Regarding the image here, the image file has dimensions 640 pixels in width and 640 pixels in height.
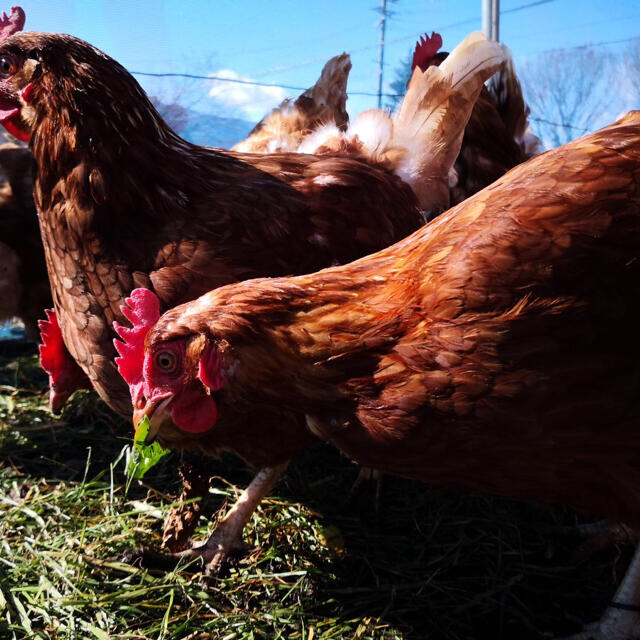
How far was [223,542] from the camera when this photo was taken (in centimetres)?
158

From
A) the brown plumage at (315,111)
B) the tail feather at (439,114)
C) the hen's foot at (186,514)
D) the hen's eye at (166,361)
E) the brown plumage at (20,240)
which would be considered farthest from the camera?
the brown plumage at (20,240)

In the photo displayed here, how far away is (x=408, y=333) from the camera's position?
1.07 meters

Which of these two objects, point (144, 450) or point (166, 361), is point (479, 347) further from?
point (144, 450)

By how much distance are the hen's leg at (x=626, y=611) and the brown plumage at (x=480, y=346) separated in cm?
23

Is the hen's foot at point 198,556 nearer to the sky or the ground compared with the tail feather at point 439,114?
nearer to the ground

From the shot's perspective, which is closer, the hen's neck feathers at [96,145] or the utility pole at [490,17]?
the hen's neck feathers at [96,145]

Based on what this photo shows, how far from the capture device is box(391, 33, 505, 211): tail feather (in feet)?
6.34

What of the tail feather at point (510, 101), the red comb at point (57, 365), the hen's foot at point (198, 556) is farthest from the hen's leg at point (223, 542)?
the tail feather at point (510, 101)

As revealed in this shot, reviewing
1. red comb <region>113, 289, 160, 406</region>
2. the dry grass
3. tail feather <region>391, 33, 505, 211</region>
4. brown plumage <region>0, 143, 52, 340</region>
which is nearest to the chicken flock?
red comb <region>113, 289, 160, 406</region>

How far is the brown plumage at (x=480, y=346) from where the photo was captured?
100 cm

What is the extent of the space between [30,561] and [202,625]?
533 millimetres

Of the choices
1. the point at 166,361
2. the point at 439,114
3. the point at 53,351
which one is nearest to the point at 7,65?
the point at 53,351

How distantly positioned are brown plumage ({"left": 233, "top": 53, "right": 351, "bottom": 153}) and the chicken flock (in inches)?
21.0

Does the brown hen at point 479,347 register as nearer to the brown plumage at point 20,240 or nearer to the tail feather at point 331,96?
the tail feather at point 331,96
